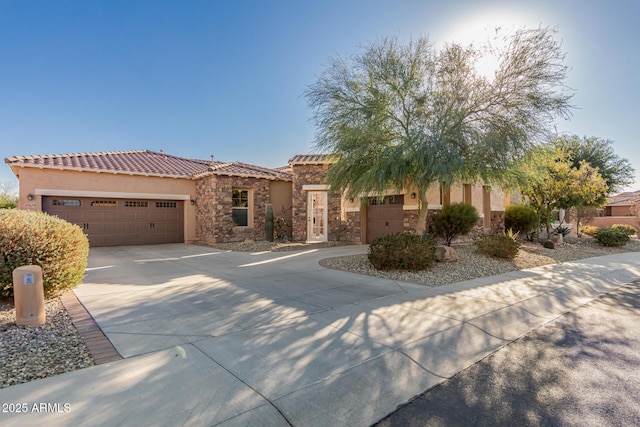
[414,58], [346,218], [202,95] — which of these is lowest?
[346,218]

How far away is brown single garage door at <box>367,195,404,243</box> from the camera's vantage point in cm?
1491

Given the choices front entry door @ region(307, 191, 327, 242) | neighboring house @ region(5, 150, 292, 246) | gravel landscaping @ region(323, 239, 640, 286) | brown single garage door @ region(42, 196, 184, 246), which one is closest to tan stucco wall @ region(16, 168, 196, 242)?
neighboring house @ region(5, 150, 292, 246)

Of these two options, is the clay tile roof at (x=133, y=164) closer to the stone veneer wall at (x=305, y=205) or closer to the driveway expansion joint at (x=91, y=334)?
the stone veneer wall at (x=305, y=205)

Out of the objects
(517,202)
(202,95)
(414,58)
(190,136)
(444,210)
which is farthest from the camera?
(190,136)

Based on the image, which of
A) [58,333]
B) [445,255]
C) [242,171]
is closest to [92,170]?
Result: [242,171]

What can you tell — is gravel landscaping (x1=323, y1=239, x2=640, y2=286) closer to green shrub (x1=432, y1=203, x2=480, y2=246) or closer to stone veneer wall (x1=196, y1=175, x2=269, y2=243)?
green shrub (x1=432, y1=203, x2=480, y2=246)

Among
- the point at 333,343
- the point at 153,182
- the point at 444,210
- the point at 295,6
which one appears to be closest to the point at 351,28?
the point at 295,6

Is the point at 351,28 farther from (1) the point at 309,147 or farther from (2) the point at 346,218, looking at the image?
(2) the point at 346,218

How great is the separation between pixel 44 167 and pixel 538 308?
17.9m

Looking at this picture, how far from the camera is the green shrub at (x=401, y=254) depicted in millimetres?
8859

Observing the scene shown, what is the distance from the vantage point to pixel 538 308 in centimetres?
589

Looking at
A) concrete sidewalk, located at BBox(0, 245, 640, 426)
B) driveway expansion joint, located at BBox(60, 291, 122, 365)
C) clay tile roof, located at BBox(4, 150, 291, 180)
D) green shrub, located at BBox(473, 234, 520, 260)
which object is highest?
clay tile roof, located at BBox(4, 150, 291, 180)

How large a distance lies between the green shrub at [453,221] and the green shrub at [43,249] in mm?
11923

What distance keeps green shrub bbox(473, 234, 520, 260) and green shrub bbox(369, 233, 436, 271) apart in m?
3.11
